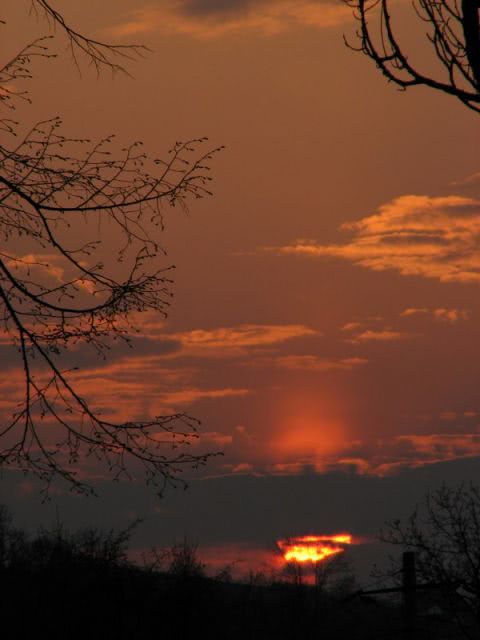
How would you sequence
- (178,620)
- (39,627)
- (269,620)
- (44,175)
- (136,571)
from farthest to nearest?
(269,620), (178,620), (136,571), (39,627), (44,175)

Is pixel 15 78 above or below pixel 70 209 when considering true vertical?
above

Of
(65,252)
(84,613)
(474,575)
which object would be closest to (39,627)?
(84,613)

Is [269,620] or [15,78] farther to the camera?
[269,620]

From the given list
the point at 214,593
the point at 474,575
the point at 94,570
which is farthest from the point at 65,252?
the point at 214,593

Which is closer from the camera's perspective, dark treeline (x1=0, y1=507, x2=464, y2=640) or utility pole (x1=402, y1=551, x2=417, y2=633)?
utility pole (x1=402, y1=551, x2=417, y2=633)

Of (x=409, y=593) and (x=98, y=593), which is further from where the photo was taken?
(x=98, y=593)

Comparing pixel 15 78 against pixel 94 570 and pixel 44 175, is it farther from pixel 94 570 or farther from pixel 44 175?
pixel 94 570

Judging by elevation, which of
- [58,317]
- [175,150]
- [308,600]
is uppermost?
[308,600]

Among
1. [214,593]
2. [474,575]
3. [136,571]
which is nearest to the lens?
[474,575]

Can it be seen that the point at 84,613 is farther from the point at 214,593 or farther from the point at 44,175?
the point at 44,175

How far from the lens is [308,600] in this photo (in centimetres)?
7462

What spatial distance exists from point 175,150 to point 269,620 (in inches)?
2593

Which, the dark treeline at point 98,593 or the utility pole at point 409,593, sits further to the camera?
the dark treeline at point 98,593

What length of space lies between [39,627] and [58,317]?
26.6 metres
